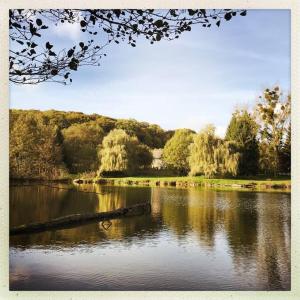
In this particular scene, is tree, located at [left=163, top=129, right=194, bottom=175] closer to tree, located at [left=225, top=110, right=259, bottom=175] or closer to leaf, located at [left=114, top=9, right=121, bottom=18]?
tree, located at [left=225, top=110, right=259, bottom=175]

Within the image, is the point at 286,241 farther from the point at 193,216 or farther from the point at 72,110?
the point at 72,110

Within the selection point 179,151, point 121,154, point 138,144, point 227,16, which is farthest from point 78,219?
point 227,16

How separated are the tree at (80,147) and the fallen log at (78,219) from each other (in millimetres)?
885

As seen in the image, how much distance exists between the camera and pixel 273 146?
825 cm

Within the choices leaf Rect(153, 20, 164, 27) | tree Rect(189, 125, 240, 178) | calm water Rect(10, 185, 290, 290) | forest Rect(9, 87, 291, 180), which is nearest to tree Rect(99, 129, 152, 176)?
forest Rect(9, 87, 291, 180)

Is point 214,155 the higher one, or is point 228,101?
point 228,101

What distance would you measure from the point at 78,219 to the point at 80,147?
3.90 ft

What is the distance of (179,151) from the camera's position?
9.24 meters

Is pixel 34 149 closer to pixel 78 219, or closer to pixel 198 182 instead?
pixel 78 219

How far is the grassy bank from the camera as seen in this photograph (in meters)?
8.27

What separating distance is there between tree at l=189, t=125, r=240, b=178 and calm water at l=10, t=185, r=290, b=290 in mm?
670

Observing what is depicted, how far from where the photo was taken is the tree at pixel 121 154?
8453 mm

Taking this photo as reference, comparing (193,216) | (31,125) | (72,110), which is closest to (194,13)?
(72,110)

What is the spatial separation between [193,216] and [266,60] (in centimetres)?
278
